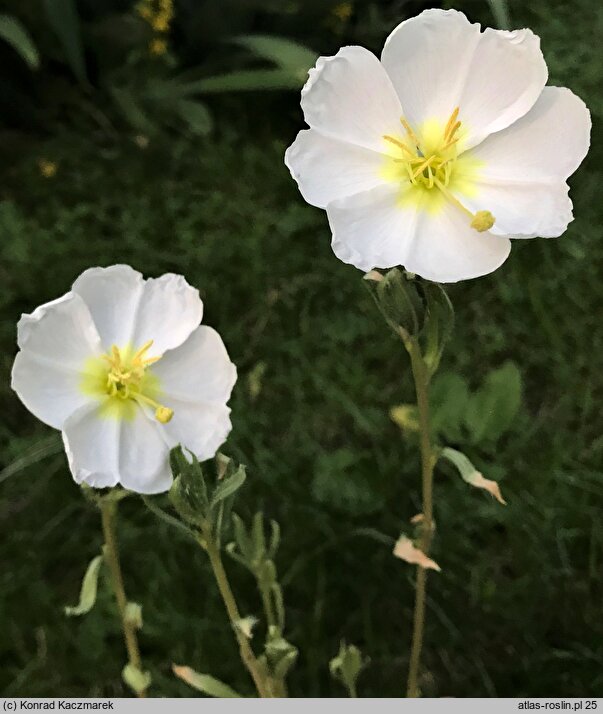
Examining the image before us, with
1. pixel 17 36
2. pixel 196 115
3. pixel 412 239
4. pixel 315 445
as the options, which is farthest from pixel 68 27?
pixel 412 239

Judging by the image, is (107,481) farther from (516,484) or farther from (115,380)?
(516,484)

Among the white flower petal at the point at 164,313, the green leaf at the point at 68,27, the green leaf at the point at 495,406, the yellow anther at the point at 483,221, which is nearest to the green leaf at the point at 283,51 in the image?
the green leaf at the point at 68,27

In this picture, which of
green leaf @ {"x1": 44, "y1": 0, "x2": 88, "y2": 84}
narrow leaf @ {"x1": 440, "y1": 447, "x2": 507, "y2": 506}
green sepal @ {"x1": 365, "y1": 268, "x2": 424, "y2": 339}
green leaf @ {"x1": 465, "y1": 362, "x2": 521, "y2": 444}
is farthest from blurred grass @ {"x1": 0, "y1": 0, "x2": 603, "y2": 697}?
green sepal @ {"x1": 365, "y1": 268, "x2": 424, "y2": 339}

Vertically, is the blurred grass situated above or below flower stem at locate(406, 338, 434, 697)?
below

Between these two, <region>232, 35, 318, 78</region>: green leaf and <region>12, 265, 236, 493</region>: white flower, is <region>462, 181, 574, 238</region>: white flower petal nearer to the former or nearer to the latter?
<region>12, 265, 236, 493</region>: white flower

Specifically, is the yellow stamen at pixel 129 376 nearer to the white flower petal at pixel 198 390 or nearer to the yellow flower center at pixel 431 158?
the white flower petal at pixel 198 390

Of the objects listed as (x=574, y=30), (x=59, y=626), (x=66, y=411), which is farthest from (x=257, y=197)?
(x=66, y=411)

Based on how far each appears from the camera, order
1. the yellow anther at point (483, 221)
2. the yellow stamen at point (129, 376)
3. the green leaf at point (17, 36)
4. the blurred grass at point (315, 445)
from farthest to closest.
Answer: the green leaf at point (17, 36), the blurred grass at point (315, 445), the yellow stamen at point (129, 376), the yellow anther at point (483, 221)
